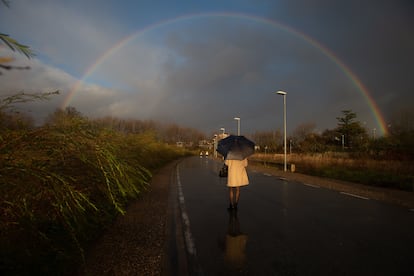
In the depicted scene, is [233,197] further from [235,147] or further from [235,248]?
[235,248]

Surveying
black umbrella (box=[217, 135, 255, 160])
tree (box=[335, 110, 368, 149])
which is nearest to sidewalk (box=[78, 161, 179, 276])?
black umbrella (box=[217, 135, 255, 160])

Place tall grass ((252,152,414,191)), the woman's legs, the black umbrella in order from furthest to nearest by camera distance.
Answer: tall grass ((252,152,414,191)) < the woman's legs < the black umbrella

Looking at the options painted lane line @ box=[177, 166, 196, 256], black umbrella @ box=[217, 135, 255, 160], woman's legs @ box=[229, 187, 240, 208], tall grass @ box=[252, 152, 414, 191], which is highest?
black umbrella @ box=[217, 135, 255, 160]

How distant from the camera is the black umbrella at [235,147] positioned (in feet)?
24.5

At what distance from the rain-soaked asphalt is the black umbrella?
1.52 meters

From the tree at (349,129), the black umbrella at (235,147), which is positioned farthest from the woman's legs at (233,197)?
the tree at (349,129)

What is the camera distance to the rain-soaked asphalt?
3.99m

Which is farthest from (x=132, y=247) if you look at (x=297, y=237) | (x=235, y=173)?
(x=235, y=173)

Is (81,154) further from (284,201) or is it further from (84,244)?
(284,201)

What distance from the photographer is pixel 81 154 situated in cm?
336

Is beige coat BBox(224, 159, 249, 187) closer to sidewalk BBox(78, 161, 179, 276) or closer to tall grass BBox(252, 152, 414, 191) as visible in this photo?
sidewalk BBox(78, 161, 179, 276)

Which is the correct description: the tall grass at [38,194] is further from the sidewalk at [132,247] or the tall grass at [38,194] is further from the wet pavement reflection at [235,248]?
the wet pavement reflection at [235,248]

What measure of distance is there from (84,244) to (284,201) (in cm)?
646

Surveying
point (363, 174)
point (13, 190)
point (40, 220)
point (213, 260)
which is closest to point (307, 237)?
point (213, 260)
